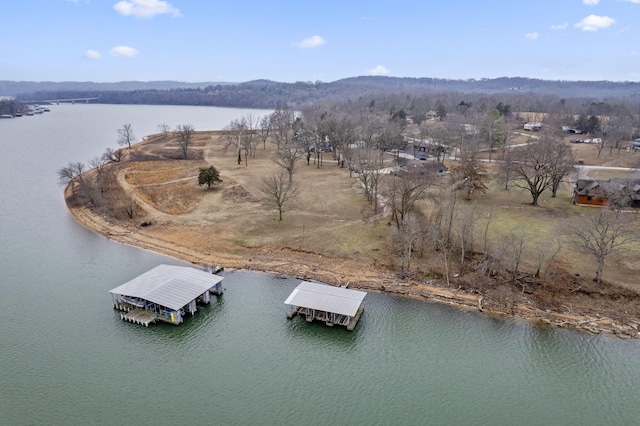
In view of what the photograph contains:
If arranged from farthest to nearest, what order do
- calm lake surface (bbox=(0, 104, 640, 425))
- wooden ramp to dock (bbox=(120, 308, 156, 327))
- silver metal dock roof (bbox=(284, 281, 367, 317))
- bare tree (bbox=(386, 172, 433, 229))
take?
bare tree (bbox=(386, 172, 433, 229)) → wooden ramp to dock (bbox=(120, 308, 156, 327)) → silver metal dock roof (bbox=(284, 281, 367, 317)) → calm lake surface (bbox=(0, 104, 640, 425))

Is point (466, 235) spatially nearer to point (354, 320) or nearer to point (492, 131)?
point (354, 320)

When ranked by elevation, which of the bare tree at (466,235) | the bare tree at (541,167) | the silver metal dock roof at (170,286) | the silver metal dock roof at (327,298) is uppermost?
the bare tree at (541,167)

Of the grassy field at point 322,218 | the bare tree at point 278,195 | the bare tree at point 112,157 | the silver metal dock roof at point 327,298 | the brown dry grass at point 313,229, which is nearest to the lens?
the silver metal dock roof at point 327,298

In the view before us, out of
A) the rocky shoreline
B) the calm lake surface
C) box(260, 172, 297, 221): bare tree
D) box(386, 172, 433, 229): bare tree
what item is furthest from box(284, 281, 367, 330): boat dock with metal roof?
box(260, 172, 297, 221): bare tree

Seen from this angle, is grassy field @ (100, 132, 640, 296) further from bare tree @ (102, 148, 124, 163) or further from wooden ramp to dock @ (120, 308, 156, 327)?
wooden ramp to dock @ (120, 308, 156, 327)

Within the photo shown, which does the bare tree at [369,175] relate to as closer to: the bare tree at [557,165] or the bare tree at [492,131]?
the bare tree at [557,165]

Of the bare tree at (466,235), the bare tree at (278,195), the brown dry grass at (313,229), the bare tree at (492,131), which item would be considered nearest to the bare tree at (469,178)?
the brown dry grass at (313,229)
